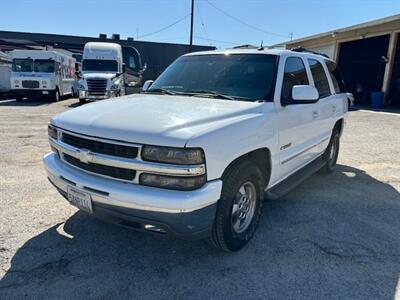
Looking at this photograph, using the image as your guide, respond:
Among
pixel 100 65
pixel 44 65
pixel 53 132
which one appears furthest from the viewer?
pixel 44 65

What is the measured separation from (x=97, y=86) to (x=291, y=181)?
15254 mm

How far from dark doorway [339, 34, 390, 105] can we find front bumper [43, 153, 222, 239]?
74.3 ft

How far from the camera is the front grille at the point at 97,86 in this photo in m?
17.6

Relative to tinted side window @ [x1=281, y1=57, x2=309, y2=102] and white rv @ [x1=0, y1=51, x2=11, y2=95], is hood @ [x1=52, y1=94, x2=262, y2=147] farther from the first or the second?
white rv @ [x1=0, y1=51, x2=11, y2=95]

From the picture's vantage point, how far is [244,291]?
276cm

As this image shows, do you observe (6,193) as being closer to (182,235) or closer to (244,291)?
(182,235)

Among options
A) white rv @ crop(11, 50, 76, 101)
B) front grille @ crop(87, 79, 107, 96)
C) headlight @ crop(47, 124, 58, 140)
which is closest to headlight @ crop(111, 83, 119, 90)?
front grille @ crop(87, 79, 107, 96)

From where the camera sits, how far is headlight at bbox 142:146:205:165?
2553 mm

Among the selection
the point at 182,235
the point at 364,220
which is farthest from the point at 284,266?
the point at 364,220

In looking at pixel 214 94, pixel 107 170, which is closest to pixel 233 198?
pixel 107 170

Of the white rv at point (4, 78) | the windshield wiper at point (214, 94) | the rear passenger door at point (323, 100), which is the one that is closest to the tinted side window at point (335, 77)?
the rear passenger door at point (323, 100)

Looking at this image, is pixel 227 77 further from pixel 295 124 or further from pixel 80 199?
pixel 80 199

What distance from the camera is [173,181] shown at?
2609 mm

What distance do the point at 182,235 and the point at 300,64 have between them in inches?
115
